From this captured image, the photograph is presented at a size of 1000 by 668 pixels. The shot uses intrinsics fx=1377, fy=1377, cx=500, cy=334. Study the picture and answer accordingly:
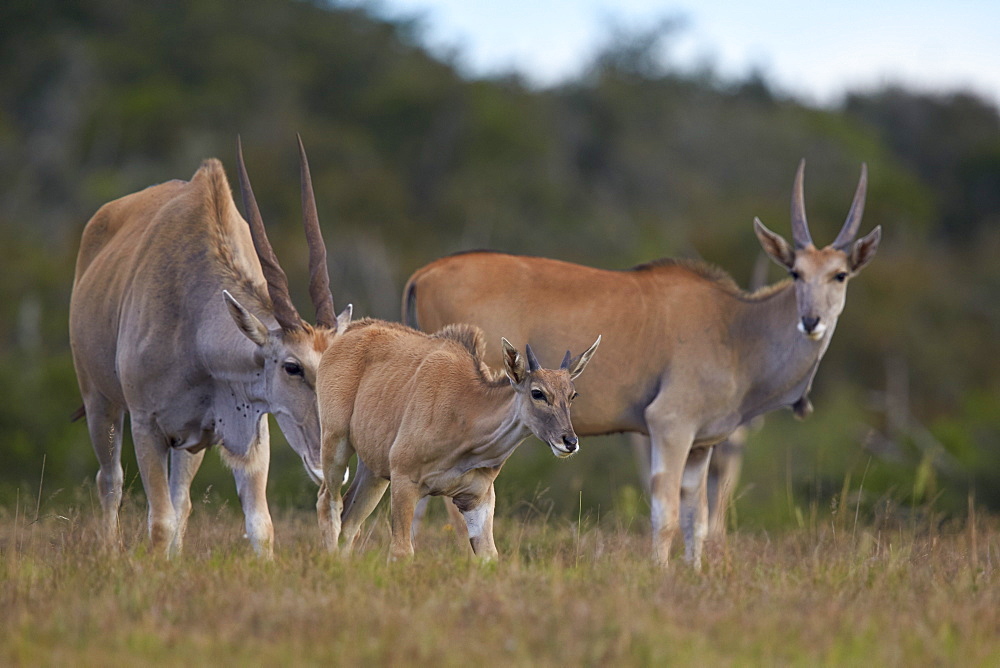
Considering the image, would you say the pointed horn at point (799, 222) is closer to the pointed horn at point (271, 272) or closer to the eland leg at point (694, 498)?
the eland leg at point (694, 498)

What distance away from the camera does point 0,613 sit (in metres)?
5.17

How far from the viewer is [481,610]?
5168 millimetres

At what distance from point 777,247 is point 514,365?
276cm

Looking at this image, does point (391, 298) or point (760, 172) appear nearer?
point (391, 298)

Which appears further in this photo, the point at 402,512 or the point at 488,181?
the point at 488,181

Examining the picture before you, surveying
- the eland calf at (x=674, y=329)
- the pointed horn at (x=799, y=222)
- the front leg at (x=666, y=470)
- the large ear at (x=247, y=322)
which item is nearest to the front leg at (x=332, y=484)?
the large ear at (x=247, y=322)

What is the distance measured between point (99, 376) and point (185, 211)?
1.06 m

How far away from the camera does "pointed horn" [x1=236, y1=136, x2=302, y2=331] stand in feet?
23.1

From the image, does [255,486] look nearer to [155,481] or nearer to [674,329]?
[155,481]

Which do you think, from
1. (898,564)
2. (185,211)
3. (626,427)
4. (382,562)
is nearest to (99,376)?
(185,211)

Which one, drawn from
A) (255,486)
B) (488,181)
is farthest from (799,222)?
(488,181)

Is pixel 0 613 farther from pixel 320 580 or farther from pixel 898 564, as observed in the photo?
pixel 898 564

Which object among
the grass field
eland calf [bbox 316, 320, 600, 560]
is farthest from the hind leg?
eland calf [bbox 316, 320, 600, 560]

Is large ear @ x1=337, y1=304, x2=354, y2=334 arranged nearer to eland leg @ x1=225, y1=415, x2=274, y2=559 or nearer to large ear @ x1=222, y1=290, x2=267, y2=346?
large ear @ x1=222, y1=290, x2=267, y2=346
